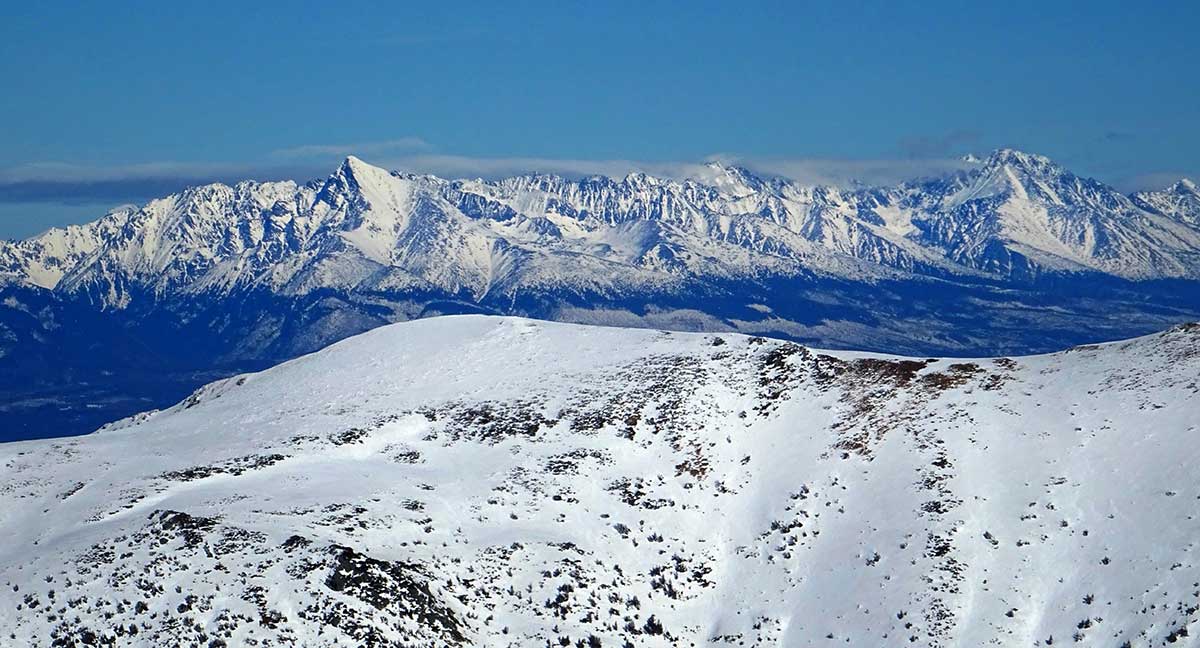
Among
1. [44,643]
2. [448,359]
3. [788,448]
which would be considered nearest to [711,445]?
[788,448]

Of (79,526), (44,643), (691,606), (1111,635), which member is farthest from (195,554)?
(1111,635)

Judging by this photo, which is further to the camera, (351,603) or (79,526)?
(79,526)

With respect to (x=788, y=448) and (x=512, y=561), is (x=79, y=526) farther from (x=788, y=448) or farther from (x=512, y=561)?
(x=788, y=448)

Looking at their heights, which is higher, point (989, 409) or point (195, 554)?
point (989, 409)

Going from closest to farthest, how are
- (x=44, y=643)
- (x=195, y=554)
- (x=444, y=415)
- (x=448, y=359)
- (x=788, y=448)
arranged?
(x=44, y=643), (x=195, y=554), (x=788, y=448), (x=444, y=415), (x=448, y=359)

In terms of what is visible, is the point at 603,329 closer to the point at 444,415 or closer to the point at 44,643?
the point at 444,415

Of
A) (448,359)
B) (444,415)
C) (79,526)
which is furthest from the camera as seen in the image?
(448,359)
